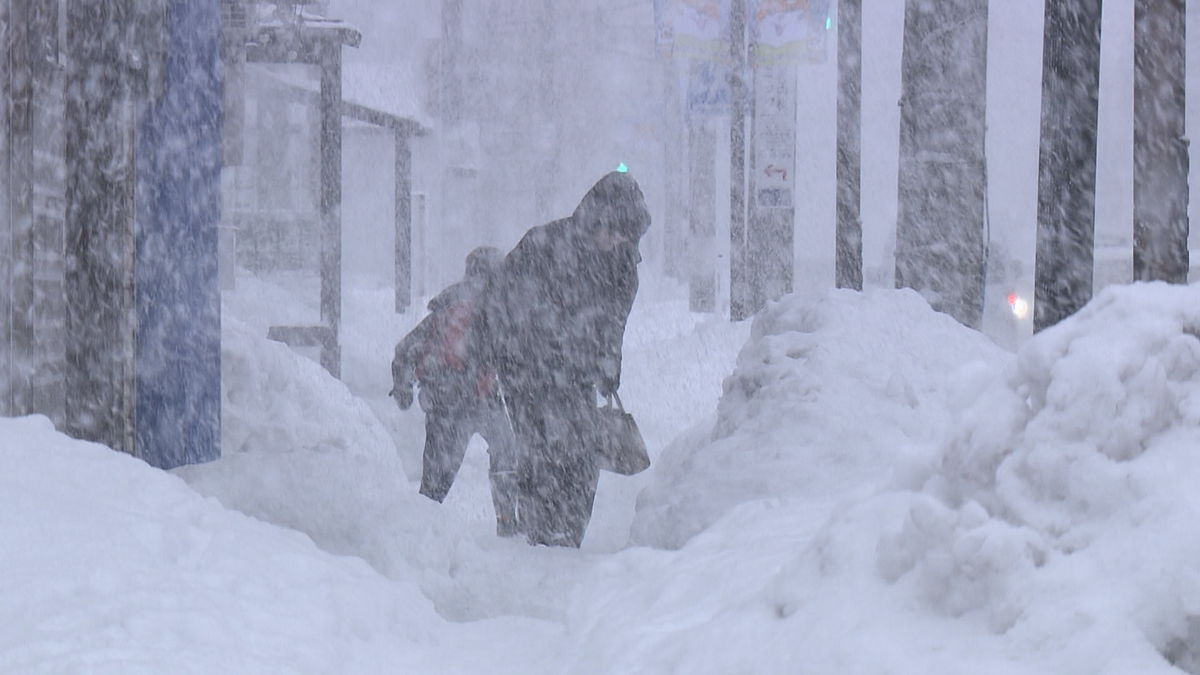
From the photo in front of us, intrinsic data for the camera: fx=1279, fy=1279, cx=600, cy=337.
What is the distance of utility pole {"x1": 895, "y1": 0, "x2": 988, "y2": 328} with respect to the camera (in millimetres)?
6125

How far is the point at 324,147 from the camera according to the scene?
1159 cm

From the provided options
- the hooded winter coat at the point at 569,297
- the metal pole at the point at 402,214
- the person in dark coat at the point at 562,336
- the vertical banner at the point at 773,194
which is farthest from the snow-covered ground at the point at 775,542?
the metal pole at the point at 402,214

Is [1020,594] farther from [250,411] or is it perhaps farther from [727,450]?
[250,411]

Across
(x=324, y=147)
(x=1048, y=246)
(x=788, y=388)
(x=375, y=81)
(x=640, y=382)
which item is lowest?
(x=640, y=382)

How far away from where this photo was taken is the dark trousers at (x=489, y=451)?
20.3 feet

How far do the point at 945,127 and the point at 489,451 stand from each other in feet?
8.91

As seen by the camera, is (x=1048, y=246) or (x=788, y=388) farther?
(x=788, y=388)

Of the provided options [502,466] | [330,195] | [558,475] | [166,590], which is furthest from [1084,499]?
[330,195]

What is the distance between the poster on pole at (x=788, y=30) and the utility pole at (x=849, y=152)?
1.30 meters

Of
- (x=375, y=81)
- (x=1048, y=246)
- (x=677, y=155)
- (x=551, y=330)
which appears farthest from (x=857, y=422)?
(x=677, y=155)

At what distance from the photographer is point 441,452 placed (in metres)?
6.51

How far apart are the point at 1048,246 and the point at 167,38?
4000 millimetres

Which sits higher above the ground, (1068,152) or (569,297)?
(1068,152)

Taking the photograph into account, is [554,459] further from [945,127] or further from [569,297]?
[945,127]
